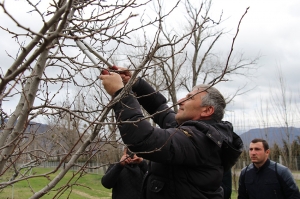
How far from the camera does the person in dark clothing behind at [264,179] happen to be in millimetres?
4316

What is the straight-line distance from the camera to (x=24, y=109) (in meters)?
1.87

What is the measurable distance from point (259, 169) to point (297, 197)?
23.4 inches

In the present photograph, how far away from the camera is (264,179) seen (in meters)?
4.48

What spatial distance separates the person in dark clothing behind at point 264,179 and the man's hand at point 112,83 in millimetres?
3165

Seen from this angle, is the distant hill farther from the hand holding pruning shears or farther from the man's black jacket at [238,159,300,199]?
the hand holding pruning shears

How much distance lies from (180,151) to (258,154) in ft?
9.80

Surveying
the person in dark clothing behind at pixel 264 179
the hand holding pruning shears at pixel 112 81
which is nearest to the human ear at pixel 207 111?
the hand holding pruning shears at pixel 112 81

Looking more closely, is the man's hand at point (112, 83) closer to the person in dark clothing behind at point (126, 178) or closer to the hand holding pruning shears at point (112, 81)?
the hand holding pruning shears at point (112, 81)

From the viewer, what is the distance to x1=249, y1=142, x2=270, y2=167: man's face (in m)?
4.64

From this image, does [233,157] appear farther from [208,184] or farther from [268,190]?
[268,190]

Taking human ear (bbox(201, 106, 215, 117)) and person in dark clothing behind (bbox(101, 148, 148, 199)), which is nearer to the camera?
human ear (bbox(201, 106, 215, 117))

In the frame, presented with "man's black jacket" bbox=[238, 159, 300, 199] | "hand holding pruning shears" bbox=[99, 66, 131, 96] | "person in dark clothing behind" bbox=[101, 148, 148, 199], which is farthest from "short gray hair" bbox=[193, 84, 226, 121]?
"man's black jacket" bbox=[238, 159, 300, 199]

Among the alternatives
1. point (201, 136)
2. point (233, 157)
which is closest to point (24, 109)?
point (201, 136)

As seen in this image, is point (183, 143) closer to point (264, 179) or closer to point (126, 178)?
point (126, 178)
